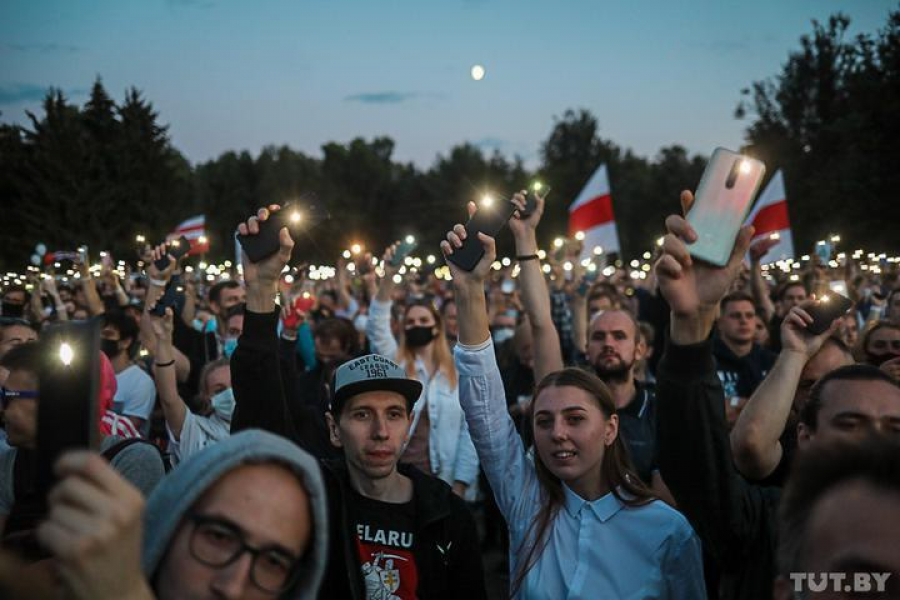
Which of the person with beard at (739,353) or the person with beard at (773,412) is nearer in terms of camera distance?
the person with beard at (773,412)

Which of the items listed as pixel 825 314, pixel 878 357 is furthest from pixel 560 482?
pixel 878 357

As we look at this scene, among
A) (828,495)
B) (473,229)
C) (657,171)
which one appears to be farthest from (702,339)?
(657,171)

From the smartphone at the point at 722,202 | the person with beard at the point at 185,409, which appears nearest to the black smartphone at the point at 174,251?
the person with beard at the point at 185,409

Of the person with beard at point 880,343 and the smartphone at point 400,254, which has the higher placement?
the smartphone at point 400,254

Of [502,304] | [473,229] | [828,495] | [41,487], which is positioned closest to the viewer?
[41,487]

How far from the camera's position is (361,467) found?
3.53m

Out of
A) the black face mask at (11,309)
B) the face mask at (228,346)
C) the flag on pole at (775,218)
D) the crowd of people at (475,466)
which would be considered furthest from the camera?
the flag on pole at (775,218)

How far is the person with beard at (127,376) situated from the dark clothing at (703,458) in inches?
174

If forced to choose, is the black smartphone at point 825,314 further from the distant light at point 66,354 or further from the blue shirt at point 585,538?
the distant light at point 66,354

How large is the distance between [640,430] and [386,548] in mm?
2161

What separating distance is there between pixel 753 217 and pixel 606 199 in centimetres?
330

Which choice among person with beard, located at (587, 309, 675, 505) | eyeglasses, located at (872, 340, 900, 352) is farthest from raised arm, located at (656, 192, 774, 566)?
eyeglasses, located at (872, 340, 900, 352)

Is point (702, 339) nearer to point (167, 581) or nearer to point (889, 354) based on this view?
point (167, 581)

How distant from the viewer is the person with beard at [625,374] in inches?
196
